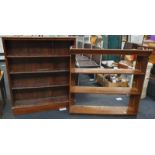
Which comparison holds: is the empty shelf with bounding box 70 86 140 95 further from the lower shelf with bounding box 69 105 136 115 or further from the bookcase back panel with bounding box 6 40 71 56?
the bookcase back panel with bounding box 6 40 71 56

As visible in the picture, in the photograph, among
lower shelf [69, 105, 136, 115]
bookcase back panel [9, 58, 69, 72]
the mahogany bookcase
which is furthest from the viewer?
lower shelf [69, 105, 136, 115]

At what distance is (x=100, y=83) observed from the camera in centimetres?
387

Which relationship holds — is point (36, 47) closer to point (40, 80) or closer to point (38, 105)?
point (40, 80)

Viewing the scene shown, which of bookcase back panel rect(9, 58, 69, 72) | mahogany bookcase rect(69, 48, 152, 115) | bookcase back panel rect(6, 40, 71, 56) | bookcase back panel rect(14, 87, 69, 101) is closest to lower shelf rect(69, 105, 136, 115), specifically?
mahogany bookcase rect(69, 48, 152, 115)

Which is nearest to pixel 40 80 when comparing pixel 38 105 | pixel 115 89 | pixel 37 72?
pixel 37 72

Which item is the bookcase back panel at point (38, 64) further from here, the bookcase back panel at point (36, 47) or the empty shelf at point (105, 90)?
the empty shelf at point (105, 90)

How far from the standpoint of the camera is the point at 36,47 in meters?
2.40

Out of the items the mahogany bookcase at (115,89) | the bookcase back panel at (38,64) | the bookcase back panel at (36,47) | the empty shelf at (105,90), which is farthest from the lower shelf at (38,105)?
the bookcase back panel at (36,47)

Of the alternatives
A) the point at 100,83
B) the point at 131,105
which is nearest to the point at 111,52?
the point at 131,105

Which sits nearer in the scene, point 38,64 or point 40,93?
point 38,64

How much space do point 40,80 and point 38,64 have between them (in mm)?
283

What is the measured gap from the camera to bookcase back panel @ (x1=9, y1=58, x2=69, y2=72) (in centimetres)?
241

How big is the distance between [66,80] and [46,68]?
0.41 metres

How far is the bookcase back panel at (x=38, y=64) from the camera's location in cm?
241
